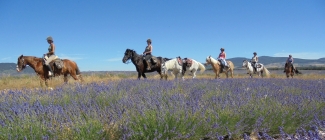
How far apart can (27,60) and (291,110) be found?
8490mm

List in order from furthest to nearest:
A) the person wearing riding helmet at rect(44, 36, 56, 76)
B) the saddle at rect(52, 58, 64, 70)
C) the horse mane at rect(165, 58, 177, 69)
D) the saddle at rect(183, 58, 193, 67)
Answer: the saddle at rect(183, 58, 193, 67) < the horse mane at rect(165, 58, 177, 69) < the saddle at rect(52, 58, 64, 70) < the person wearing riding helmet at rect(44, 36, 56, 76)

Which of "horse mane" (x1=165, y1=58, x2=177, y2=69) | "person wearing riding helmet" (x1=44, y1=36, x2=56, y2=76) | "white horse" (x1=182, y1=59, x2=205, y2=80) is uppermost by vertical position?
"person wearing riding helmet" (x1=44, y1=36, x2=56, y2=76)

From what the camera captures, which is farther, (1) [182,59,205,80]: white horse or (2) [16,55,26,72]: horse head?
(1) [182,59,205,80]: white horse

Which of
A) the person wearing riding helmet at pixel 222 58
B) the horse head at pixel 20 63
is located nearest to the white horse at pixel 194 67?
the person wearing riding helmet at pixel 222 58

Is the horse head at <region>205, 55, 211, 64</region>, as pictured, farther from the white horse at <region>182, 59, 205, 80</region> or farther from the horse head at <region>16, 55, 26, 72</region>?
the horse head at <region>16, 55, 26, 72</region>

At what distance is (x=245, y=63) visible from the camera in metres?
16.1

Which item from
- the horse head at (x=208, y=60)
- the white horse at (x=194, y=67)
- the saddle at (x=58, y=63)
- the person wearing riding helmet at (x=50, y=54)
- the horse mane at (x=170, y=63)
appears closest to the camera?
the person wearing riding helmet at (x=50, y=54)

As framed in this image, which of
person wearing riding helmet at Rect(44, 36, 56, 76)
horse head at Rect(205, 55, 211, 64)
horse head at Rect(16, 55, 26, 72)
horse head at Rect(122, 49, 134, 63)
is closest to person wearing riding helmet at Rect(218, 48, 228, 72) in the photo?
horse head at Rect(205, 55, 211, 64)

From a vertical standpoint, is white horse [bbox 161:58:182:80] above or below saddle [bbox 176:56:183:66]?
below

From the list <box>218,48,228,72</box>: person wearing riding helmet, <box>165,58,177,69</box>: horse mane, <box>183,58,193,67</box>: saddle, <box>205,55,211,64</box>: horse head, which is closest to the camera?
<box>165,58,177,69</box>: horse mane

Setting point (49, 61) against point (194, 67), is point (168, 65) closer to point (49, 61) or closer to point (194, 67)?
point (194, 67)

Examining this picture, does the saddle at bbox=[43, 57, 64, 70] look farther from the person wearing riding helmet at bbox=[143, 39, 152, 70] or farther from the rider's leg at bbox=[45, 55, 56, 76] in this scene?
the person wearing riding helmet at bbox=[143, 39, 152, 70]

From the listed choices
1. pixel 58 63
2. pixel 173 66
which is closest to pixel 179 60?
pixel 173 66

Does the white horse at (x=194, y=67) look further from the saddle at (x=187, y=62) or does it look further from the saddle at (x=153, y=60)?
the saddle at (x=153, y=60)
